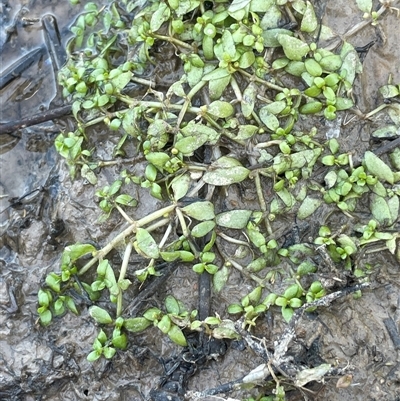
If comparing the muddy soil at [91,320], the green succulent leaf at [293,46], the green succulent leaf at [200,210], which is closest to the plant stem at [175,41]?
the green succulent leaf at [293,46]

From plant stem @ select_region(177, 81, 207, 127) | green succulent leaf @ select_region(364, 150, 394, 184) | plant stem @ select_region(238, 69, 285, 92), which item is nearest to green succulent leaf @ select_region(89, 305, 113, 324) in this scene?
plant stem @ select_region(177, 81, 207, 127)

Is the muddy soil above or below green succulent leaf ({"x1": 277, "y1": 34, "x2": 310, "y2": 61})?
below

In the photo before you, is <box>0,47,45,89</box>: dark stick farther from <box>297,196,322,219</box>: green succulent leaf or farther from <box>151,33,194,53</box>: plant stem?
<box>297,196,322,219</box>: green succulent leaf

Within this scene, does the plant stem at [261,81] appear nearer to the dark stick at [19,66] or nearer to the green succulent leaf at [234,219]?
the green succulent leaf at [234,219]

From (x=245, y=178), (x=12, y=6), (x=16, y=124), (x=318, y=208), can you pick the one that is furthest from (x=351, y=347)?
(x=12, y=6)

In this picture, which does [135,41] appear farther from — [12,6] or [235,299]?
[235,299]

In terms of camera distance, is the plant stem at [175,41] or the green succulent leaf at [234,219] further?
the plant stem at [175,41]
